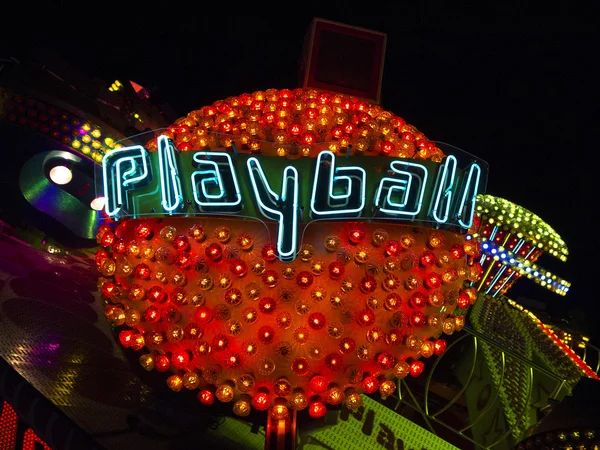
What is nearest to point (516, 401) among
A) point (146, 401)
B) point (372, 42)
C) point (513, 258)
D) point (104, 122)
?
point (513, 258)

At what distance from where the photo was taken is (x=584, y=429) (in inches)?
165

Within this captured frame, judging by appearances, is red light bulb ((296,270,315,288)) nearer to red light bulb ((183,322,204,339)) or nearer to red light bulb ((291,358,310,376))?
red light bulb ((291,358,310,376))

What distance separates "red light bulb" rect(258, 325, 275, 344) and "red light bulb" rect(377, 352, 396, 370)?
85 centimetres

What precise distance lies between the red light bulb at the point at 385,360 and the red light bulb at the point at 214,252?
1445 millimetres

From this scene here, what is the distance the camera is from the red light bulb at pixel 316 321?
137 inches

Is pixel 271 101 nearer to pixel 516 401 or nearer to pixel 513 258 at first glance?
pixel 516 401

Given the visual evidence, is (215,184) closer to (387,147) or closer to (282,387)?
(387,147)

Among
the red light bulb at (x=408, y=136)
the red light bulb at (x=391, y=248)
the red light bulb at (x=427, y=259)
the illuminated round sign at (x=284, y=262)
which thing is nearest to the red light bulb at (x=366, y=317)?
the illuminated round sign at (x=284, y=262)

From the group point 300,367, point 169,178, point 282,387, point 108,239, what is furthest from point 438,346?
point 108,239

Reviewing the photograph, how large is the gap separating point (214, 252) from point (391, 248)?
1.37 m

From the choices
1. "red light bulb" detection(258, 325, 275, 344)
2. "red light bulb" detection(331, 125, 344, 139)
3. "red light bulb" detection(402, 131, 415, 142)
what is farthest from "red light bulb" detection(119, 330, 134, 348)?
"red light bulb" detection(402, 131, 415, 142)

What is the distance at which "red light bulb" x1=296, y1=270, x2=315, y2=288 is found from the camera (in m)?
3.51

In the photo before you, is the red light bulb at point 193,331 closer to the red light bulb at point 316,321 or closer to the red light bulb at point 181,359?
the red light bulb at point 181,359

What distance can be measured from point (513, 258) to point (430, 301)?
5.20 m
